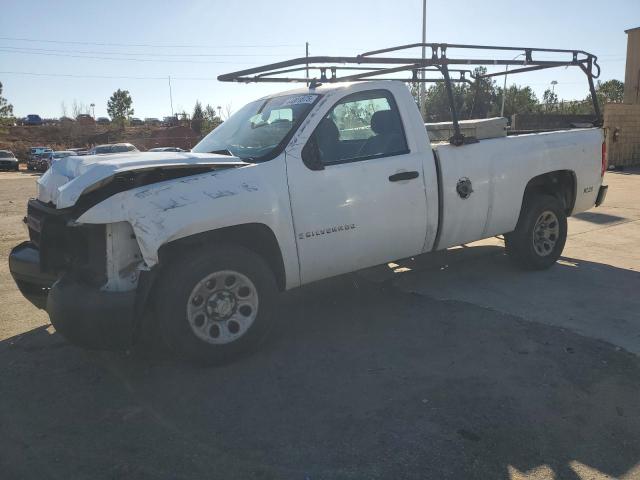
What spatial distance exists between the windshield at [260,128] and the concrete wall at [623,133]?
1656cm

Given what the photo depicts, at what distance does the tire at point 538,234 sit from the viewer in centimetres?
567

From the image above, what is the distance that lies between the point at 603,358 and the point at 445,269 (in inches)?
99.5

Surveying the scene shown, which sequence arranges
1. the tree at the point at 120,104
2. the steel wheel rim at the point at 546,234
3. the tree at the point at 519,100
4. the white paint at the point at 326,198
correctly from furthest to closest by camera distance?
1. the tree at the point at 120,104
2. the tree at the point at 519,100
3. the steel wheel rim at the point at 546,234
4. the white paint at the point at 326,198

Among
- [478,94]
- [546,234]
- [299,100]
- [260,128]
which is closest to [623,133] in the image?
[478,94]

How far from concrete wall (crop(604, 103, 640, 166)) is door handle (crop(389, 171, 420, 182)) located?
635 inches

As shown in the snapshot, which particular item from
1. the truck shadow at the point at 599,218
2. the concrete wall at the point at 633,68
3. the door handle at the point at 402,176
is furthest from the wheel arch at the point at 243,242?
the concrete wall at the point at 633,68

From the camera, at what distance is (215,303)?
12.1 feet

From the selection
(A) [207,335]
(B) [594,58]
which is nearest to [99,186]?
(A) [207,335]

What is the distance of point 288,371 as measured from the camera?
3691 mm

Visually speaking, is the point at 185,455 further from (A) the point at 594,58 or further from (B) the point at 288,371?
(A) the point at 594,58

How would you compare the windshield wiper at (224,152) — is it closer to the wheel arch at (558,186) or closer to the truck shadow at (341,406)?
the truck shadow at (341,406)

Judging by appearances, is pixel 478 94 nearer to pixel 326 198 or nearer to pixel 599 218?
pixel 599 218

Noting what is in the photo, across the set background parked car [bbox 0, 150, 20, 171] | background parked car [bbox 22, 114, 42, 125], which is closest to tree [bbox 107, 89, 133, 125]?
Answer: background parked car [bbox 22, 114, 42, 125]

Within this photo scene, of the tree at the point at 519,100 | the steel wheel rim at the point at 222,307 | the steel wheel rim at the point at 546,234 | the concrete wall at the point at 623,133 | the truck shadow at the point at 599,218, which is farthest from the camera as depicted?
the tree at the point at 519,100
